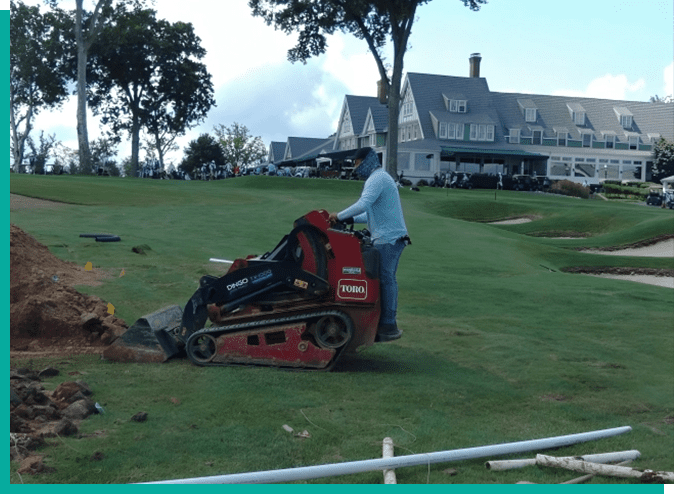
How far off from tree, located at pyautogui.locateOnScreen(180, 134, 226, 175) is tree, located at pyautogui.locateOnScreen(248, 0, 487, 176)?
45.8 metres

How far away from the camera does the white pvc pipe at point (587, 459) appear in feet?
18.8

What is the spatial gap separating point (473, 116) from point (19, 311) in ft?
222

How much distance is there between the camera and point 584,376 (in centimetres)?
888

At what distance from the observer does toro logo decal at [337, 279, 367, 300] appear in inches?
329

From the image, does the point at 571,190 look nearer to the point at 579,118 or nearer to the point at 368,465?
the point at 579,118

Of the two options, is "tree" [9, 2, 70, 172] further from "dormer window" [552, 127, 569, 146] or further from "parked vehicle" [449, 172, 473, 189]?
"dormer window" [552, 127, 569, 146]

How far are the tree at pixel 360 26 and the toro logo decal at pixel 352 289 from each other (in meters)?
33.4

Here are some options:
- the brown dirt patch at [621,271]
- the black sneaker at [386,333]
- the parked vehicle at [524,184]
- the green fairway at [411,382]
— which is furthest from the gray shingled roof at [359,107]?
the black sneaker at [386,333]

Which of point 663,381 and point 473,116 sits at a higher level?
point 473,116

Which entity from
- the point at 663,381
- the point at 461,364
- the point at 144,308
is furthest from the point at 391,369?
the point at 144,308

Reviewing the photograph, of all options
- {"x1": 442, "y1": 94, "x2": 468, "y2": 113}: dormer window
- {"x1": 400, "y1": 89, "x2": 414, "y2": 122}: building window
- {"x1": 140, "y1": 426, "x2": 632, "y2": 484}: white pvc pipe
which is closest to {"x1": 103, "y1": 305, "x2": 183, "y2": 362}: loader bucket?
{"x1": 140, "y1": 426, "x2": 632, "y2": 484}: white pvc pipe

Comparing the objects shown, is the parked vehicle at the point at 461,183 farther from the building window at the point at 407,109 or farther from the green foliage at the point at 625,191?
the building window at the point at 407,109

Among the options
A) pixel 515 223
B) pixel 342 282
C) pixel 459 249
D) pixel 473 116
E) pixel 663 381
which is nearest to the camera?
pixel 342 282

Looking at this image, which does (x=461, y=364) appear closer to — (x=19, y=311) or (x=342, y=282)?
(x=342, y=282)
